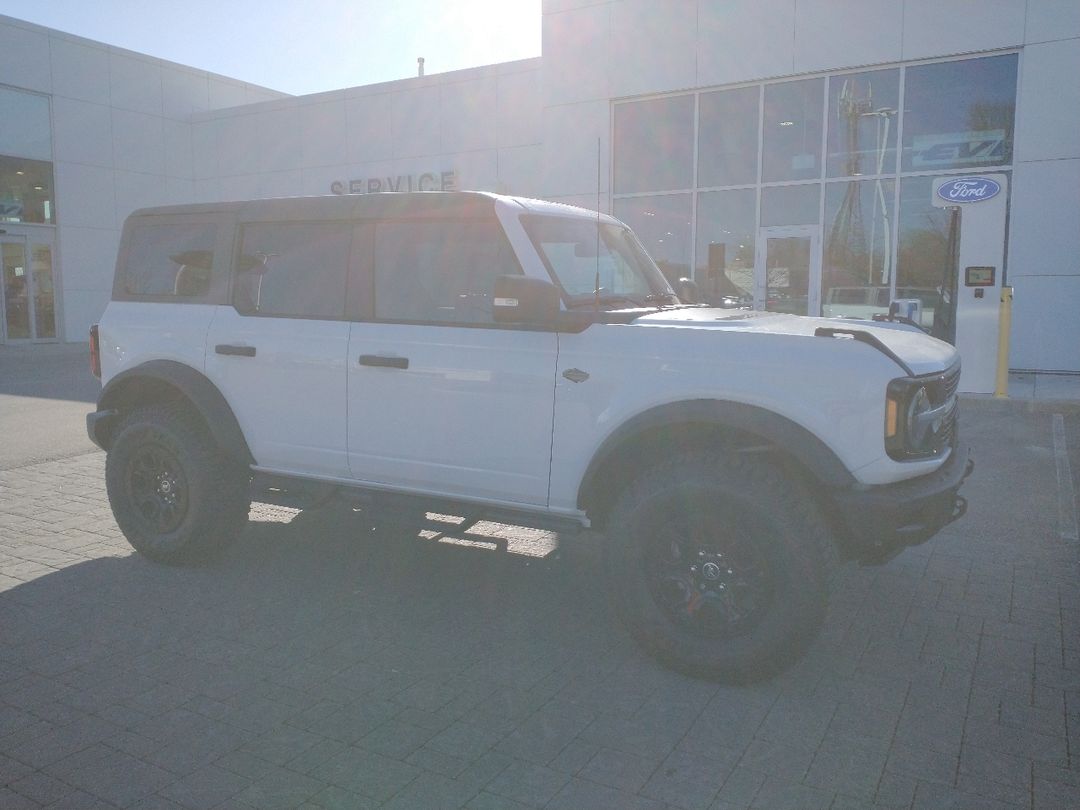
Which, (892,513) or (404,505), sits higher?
(892,513)

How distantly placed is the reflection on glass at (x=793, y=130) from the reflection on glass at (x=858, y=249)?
0.67 m

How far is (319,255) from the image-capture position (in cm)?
488

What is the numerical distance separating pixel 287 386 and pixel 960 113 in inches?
520

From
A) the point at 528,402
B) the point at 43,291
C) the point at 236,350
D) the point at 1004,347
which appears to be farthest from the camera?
→ the point at 43,291

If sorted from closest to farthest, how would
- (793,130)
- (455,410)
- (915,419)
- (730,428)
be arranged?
1. (915,419)
2. (730,428)
3. (455,410)
4. (793,130)

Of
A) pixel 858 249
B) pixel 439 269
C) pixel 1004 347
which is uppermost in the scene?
pixel 858 249

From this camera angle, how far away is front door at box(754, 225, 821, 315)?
1559cm

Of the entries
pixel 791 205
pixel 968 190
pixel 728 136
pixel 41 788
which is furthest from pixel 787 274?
pixel 41 788

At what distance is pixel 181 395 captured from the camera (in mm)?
5223

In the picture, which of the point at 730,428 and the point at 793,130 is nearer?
the point at 730,428

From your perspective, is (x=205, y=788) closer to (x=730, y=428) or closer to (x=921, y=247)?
(x=730, y=428)

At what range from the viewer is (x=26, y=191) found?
22875mm

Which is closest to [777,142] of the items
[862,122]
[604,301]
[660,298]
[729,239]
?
[862,122]

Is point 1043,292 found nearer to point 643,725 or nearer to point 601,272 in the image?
point 601,272
